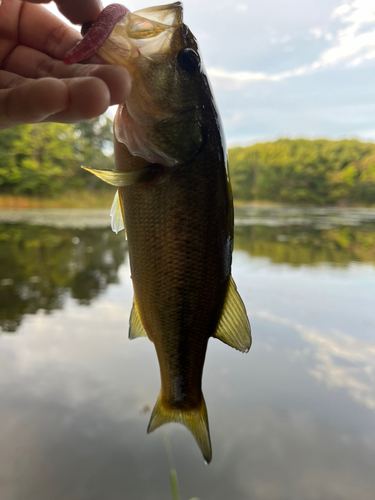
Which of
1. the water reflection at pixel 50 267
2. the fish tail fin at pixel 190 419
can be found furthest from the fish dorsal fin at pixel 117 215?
the water reflection at pixel 50 267

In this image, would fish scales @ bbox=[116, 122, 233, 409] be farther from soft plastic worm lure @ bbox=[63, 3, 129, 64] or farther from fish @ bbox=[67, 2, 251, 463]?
soft plastic worm lure @ bbox=[63, 3, 129, 64]

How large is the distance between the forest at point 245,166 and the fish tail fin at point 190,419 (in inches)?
495

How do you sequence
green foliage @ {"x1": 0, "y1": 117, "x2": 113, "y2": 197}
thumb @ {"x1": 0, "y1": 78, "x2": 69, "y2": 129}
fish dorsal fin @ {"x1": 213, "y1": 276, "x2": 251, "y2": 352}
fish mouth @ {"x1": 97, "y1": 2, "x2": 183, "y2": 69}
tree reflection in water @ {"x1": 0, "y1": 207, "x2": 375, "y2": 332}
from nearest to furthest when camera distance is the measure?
thumb @ {"x1": 0, "y1": 78, "x2": 69, "y2": 129} → fish mouth @ {"x1": 97, "y1": 2, "x2": 183, "y2": 69} → fish dorsal fin @ {"x1": 213, "y1": 276, "x2": 251, "y2": 352} → tree reflection in water @ {"x1": 0, "y1": 207, "x2": 375, "y2": 332} → green foliage @ {"x1": 0, "y1": 117, "x2": 113, "y2": 197}

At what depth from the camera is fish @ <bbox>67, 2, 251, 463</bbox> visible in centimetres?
68

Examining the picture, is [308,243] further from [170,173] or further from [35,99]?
[35,99]

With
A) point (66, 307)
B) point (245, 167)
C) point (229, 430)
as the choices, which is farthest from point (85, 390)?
point (245, 167)

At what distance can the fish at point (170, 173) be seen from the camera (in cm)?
68

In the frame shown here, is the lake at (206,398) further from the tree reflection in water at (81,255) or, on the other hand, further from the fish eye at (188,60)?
the fish eye at (188,60)

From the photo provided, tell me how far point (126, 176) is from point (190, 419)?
0.61 metres

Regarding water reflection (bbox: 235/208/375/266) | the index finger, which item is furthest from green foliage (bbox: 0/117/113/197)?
the index finger

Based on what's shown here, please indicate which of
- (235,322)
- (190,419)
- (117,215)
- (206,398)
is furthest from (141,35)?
(206,398)

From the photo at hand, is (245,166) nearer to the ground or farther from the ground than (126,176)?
farther from the ground

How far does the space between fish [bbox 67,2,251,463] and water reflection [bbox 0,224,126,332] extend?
3.63 m

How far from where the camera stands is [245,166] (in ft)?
65.4
